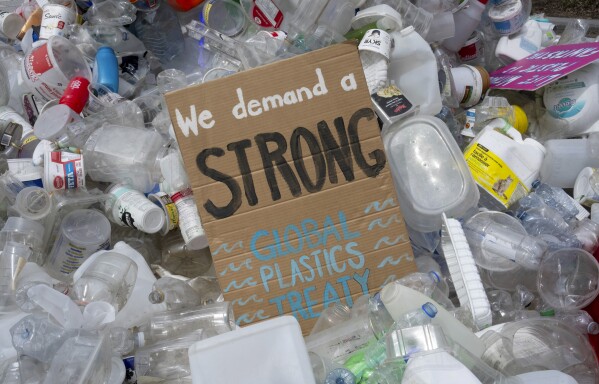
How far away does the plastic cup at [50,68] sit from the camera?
2543 mm

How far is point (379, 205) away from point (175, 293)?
74 centimetres

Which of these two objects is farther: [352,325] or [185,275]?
[185,275]

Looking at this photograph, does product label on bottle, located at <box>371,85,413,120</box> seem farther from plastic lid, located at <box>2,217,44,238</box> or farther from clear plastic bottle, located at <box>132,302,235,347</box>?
plastic lid, located at <box>2,217,44,238</box>

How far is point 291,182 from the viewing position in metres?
2.00

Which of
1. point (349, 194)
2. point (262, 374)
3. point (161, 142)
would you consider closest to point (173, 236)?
point (161, 142)

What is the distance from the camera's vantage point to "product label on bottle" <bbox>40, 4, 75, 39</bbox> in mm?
2781

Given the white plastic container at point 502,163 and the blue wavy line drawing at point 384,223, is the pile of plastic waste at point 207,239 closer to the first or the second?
the white plastic container at point 502,163

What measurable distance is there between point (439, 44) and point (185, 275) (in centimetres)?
151

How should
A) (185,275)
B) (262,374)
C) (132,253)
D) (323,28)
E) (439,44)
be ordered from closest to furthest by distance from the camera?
1. (262,374)
2. (132,253)
3. (185,275)
4. (323,28)
5. (439,44)

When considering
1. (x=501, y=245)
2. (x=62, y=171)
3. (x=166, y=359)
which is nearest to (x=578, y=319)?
(x=501, y=245)

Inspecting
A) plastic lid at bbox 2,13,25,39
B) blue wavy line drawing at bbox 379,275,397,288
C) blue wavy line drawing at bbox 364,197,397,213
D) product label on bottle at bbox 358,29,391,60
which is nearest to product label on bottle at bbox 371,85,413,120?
product label on bottle at bbox 358,29,391,60

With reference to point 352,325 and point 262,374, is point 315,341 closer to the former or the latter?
point 352,325

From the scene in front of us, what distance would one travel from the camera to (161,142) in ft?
7.99

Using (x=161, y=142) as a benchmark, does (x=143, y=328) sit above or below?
below
